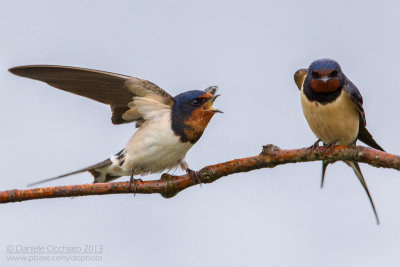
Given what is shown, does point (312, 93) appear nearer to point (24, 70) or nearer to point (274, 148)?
point (274, 148)

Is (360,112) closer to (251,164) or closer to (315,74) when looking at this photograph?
(315,74)

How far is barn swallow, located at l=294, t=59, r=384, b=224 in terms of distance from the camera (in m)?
2.49

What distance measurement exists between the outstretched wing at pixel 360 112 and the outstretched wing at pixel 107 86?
0.82m

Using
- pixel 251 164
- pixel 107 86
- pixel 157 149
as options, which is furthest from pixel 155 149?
pixel 251 164

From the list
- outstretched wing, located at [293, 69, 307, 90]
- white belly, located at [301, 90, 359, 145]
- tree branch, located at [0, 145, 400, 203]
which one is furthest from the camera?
outstretched wing, located at [293, 69, 307, 90]

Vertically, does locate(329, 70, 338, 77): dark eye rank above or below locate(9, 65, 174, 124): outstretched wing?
below

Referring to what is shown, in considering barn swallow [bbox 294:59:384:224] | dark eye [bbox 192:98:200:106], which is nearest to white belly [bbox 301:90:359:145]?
barn swallow [bbox 294:59:384:224]

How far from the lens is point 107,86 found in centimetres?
268

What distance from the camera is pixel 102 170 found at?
2758 mm

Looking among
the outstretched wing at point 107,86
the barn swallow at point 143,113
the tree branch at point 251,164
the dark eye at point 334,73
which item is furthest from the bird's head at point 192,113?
the tree branch at point 251,164

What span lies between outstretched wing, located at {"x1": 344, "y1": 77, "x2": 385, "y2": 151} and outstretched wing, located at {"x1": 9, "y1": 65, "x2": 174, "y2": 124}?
0.82m

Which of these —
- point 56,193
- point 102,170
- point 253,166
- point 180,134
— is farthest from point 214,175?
point 102,170

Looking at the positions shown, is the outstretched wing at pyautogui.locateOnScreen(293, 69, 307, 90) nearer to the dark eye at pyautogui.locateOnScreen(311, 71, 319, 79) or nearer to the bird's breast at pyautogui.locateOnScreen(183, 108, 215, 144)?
the dark eye at pyautogui.locateOnScreen(311, 71, 319, 79)

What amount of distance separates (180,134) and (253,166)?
0.86m
